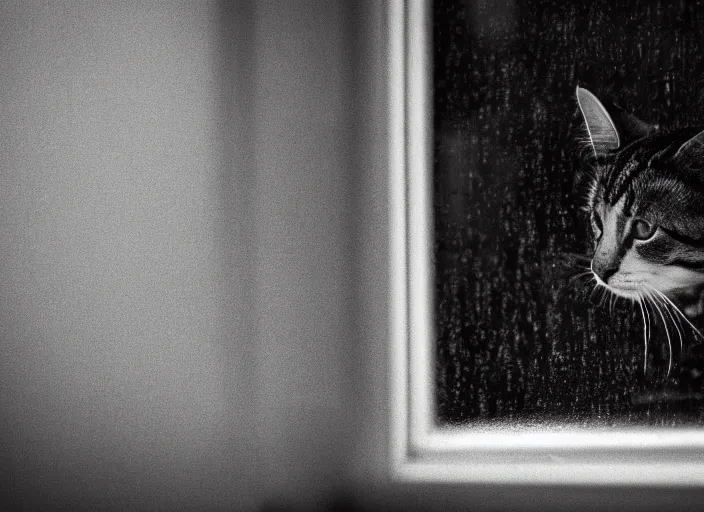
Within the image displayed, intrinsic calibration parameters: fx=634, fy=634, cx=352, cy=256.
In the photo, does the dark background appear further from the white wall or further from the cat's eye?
the white wall

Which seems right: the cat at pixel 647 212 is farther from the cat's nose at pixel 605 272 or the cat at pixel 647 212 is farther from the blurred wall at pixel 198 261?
the blurred wall at pixel 198 261

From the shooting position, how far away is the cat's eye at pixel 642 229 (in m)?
0.77

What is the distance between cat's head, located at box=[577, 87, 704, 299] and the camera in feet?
2.50

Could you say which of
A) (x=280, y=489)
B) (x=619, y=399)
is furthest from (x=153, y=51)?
(x=619, y=399)

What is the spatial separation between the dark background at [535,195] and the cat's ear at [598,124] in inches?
0.4

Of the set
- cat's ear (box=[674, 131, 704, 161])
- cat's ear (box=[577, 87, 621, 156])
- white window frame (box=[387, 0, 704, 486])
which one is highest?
cat's ear (box=[577, 87, 621, 156])

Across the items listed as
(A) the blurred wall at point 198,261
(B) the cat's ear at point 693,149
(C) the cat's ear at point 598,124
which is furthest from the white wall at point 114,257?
(B) the cat's ear at point 693,149

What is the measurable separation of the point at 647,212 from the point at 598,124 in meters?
0.12

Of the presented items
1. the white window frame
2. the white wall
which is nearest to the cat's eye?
the white window frame

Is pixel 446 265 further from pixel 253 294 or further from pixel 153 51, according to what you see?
pixel 153 51

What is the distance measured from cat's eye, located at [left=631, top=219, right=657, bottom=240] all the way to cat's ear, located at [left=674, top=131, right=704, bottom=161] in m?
0.09

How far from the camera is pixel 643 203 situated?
2.56 ft

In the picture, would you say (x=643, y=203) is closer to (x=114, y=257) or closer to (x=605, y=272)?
(x=605, y=272)

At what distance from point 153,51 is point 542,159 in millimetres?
478
